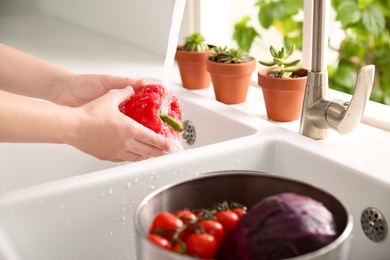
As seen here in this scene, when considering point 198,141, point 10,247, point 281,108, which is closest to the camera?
point 10,247

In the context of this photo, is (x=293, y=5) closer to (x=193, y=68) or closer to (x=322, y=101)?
(x=193, y=68)

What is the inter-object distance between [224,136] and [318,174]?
270 millimetres

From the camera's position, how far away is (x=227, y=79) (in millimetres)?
1310

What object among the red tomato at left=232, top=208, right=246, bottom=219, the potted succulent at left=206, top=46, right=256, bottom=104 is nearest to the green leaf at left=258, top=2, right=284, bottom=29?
the potted succulent at left=206, top=46, right=256, bottom=104

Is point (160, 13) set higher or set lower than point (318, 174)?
higher

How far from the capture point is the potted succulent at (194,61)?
1416 mm

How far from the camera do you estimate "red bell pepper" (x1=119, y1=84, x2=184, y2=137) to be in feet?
3.37

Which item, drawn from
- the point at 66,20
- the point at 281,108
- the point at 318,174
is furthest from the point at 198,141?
the point at 66,20

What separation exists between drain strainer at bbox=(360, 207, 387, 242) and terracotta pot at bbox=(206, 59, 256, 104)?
1.50 ft

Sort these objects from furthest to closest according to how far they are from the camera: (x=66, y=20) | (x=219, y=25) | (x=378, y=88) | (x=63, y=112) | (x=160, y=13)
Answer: (x=66, y=20) → (x=378, y=88) → (x=160, y=13) → (x=219, y=25) → (x=63, y=112)

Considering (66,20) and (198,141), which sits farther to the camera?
(66,20)

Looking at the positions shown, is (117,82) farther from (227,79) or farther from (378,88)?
(378,88)

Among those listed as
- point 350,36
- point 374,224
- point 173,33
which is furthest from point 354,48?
point 374,224

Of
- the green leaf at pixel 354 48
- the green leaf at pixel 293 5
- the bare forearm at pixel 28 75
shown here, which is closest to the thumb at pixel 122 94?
the bare forearm at pixel 28 75
